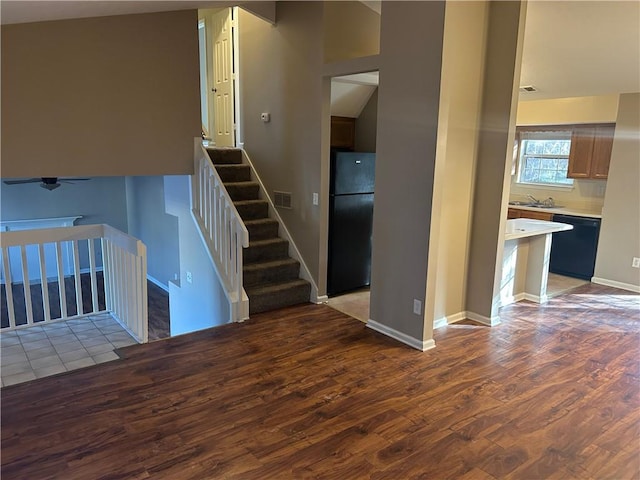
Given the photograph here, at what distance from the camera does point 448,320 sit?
415 cm

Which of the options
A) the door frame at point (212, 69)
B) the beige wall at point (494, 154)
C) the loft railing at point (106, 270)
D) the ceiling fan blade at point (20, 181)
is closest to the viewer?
the loft railing at point (106, 270)

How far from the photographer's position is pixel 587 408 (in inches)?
110

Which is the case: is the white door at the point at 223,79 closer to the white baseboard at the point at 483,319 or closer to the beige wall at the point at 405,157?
the beige wall at the point at 405,157

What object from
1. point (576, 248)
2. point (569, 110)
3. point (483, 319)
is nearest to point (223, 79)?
point (483, 319)

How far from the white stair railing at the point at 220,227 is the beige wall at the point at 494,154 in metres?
2.17

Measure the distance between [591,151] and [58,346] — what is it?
665 centimetres

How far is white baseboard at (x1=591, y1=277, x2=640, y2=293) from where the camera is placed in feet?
17.6

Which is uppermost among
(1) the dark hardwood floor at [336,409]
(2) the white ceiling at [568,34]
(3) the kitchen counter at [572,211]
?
(2) the white ceiling at [568,34]

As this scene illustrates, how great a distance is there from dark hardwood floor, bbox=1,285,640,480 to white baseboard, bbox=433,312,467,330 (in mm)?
97

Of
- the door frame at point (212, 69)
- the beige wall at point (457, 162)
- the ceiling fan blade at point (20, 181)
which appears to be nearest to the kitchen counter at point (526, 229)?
the beige wall at point (457, 162)

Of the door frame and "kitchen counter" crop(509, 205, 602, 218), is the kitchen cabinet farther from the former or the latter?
the door frame

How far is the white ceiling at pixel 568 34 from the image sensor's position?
10.6 feet

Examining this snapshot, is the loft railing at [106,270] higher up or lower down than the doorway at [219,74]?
lower down

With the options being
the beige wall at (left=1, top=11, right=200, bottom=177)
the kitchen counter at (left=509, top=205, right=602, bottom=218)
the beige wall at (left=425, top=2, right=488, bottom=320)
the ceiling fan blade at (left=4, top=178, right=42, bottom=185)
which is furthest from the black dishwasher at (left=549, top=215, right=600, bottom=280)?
the ceiling fan blade at (left=4, top=178, right=42, bottom=185)
